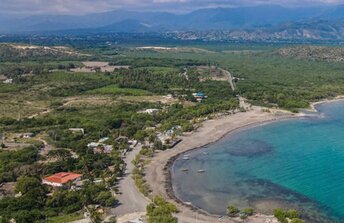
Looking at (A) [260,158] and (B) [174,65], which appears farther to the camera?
(B) [174,65]

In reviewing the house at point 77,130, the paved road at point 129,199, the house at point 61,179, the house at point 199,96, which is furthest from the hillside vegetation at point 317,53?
the house at point 61,179

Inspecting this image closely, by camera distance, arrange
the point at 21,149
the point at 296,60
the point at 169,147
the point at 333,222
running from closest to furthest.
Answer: the point at 333,222
the point at 21,149
the point at 169,147
the point at 296,60

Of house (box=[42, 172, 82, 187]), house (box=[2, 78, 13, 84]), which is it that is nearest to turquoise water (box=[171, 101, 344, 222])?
house (box=[42, 172, 82, 187])

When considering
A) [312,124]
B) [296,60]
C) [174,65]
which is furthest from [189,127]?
[296,60]

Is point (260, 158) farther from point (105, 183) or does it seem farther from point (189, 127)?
point (105, 183)

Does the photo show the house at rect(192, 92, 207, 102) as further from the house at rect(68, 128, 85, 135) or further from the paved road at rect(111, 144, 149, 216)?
the paved road at rect(111, 144, 149, 216)

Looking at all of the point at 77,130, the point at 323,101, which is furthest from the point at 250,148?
the point at 323,101
